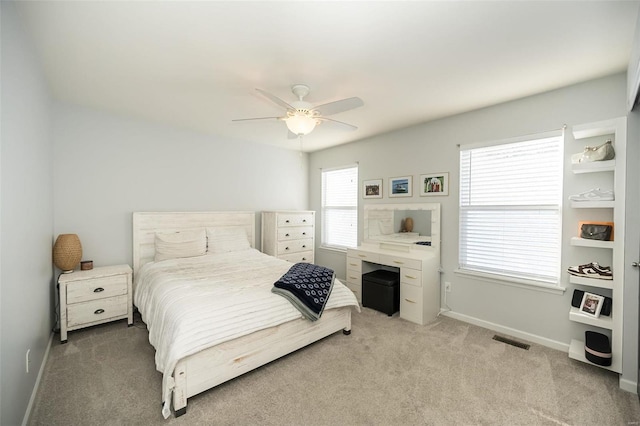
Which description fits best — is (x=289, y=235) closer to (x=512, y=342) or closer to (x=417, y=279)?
(x=417, y=279)

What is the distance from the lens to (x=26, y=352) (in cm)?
179

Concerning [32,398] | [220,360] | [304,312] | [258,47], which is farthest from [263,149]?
[32,398]

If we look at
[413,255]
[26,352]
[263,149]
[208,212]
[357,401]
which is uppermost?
[263,149]

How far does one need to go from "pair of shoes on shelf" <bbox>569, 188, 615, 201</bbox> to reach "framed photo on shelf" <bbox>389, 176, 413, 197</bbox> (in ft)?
5.71

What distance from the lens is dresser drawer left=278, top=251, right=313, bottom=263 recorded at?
4.64 m

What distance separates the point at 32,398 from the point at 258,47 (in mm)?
2875

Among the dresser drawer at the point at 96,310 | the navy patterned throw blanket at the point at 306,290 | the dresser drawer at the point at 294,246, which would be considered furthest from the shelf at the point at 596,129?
the dresser drawer at the point at 96,310

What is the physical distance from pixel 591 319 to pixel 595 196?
103cm

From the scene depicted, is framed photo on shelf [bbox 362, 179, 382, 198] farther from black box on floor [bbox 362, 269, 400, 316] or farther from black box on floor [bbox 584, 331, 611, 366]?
black box on floor [bbox 584, 331, 611, 366]

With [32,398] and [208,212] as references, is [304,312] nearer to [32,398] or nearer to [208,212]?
[32,398]

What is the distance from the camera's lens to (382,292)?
3510mm

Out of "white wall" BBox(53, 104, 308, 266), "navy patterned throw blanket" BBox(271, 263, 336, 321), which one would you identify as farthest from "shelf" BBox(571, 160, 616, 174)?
"white wall" BBox(53, 104, 308, 266)

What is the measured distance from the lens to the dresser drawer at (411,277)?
10.5 ft

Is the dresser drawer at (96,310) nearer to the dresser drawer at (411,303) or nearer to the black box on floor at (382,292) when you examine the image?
the black box on floor at (382,292)
